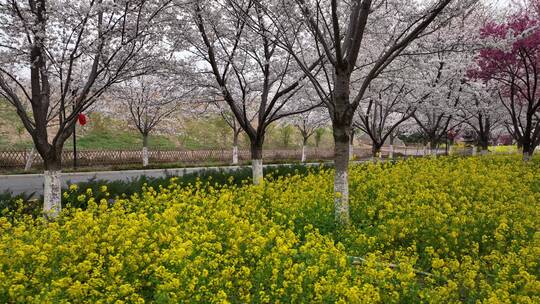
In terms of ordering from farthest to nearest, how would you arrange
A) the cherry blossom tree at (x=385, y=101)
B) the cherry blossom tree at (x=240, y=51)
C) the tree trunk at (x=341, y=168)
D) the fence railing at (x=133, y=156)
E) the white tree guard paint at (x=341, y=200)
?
the fence railing at (x=133, y=156) → the cherry blossom tree at (x=385, y=101) → the cherry blossom tree at (x=240, y=51) → the tree trunk at (x=341, y=168) → the white tree guard paint at (x=341, y=200)

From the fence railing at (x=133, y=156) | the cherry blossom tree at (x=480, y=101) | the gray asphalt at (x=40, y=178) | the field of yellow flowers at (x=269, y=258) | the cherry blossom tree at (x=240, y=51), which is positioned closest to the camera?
the field of yellow flowers at (x=269, y=258)

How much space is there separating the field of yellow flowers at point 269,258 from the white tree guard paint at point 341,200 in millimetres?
224

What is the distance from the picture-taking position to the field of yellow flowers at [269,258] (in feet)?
12.7

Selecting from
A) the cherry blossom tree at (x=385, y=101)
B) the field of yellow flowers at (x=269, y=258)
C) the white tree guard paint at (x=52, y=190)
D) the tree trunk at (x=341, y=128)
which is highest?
the cherry blossom tree at (x=385, y=101)

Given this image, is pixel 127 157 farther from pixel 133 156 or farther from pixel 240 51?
pixel 240 51

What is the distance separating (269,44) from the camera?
482 inches

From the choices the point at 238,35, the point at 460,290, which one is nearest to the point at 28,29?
the point at 238,35

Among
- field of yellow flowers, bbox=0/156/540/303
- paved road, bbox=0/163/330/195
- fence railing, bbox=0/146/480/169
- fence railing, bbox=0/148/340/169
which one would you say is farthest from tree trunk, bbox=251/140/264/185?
fence railing, bbox=0/148/340/169

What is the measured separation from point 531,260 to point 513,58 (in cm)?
1344

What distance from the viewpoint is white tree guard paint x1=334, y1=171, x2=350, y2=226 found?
7594mm

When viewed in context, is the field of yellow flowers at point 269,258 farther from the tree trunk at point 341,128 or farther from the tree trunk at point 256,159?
the tree trunk at point 256,159

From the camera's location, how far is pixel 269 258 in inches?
180

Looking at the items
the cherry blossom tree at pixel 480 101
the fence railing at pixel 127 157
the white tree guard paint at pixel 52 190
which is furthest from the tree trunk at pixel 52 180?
the cherry blossom tree at pixel 480 101

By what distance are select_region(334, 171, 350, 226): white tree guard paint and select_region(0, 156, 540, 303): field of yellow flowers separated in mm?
224
